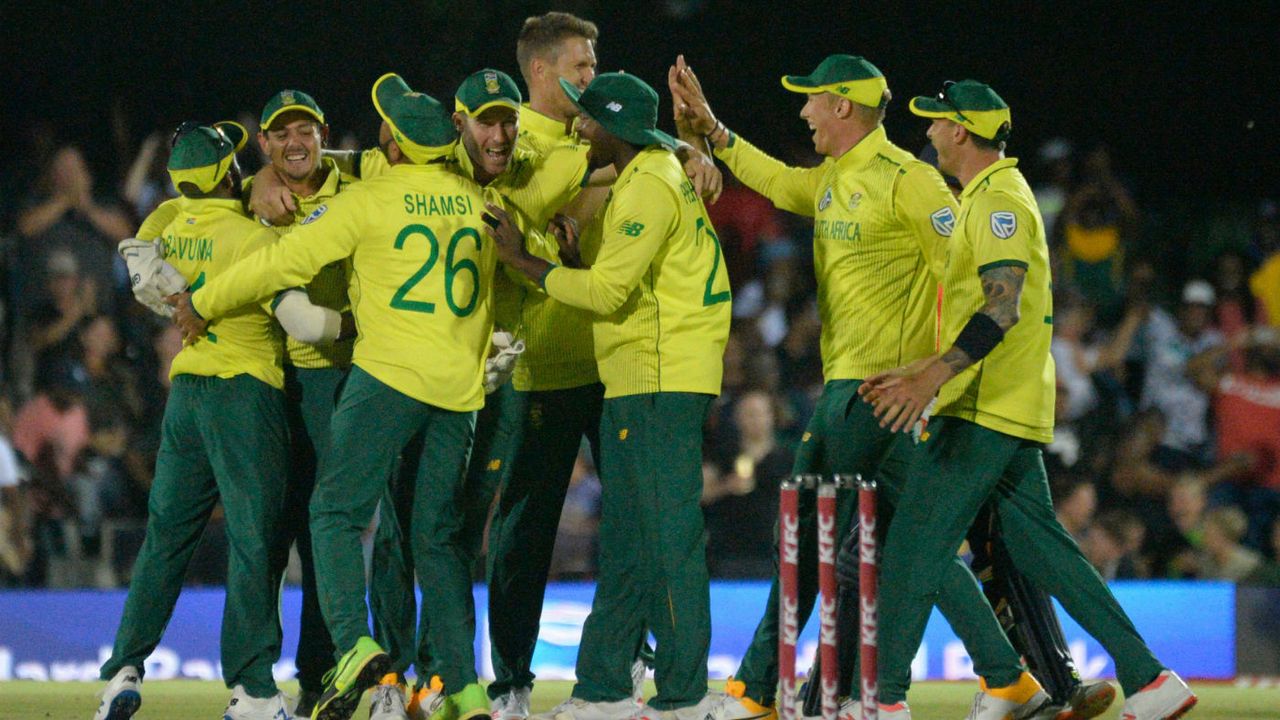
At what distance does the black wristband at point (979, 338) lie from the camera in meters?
5.57

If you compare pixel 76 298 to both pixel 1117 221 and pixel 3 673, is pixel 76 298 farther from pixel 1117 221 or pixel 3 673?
pixel 1117 221

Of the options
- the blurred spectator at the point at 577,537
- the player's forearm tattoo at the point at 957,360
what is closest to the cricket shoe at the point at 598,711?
the player's forearm tattoo at the point at 957,360

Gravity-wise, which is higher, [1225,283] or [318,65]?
[318,65]

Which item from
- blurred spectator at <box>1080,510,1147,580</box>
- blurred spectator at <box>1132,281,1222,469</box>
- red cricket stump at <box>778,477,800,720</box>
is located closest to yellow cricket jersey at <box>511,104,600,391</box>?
red cricket stump at <box>778,477,800,720</box>

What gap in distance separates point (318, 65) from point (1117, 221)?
6.46 metres

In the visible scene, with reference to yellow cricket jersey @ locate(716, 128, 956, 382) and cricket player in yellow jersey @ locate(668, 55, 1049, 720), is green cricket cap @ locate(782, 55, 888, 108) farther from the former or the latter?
yellow cricket jersey @ locate(716, 128, 956, 382)

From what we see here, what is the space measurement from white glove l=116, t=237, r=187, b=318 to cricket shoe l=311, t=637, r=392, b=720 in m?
1.59

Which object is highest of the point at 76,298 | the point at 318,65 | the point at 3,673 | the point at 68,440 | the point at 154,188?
the point at 318,65

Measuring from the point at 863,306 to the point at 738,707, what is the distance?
1.54 metres

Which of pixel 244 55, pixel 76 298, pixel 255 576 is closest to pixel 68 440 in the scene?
pixel 76 298

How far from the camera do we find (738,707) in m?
6.15

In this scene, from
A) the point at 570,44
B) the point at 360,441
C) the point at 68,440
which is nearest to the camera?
the point at 360,441

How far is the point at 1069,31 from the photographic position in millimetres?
14031

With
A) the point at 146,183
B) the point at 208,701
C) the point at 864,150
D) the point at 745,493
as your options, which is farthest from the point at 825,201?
the point at 146,183
